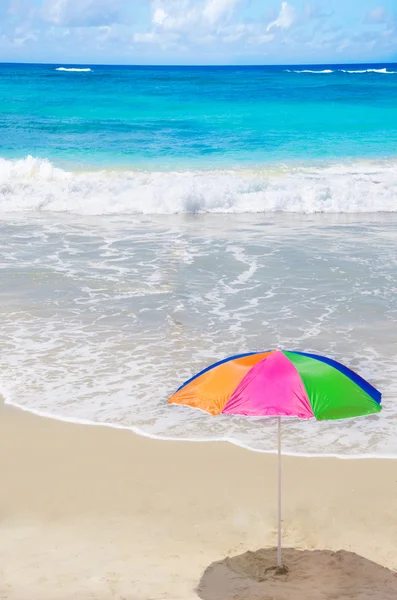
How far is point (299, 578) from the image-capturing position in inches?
197

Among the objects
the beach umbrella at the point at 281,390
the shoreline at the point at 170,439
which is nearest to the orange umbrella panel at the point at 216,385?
the beach umbrella at the point at 281,390

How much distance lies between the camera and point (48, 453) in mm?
6688

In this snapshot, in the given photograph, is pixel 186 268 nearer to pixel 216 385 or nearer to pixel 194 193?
pixel 194 193

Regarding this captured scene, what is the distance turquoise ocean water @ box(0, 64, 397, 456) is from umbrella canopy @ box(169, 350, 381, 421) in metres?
2.02

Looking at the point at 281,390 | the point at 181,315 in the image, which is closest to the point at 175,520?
the point at 281,390

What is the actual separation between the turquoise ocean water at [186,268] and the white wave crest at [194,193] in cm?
6

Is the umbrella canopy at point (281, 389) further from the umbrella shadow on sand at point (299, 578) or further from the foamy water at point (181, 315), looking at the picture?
the foamy water at point (181, 315)

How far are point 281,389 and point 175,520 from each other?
157 cm

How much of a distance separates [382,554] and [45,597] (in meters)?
2.13

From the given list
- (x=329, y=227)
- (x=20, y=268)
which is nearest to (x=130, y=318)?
(x=20, y=268)

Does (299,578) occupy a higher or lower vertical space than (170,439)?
lower

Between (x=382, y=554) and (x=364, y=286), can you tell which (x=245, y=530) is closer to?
(x=382, y=554)

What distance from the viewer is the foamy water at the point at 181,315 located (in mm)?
7379

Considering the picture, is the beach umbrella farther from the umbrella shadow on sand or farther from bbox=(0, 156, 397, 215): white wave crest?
bbox=(0, 156, 397, 215): white wave crest
